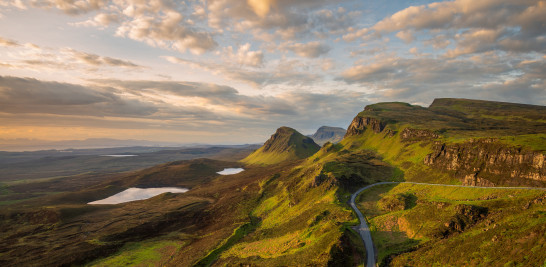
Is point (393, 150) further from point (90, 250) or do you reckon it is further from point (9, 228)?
point (9, 228)

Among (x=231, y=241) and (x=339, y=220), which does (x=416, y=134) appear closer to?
(x=339, y=220)

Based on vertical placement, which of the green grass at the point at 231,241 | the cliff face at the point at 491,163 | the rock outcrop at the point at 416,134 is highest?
the rock outcrop at the point at 416,134

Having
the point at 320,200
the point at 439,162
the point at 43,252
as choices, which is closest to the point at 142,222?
the point at 43,252

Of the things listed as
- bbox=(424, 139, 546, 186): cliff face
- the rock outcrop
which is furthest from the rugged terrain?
the rock outcrop

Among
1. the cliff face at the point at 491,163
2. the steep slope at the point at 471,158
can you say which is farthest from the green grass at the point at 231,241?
the cliff face at the point at 491,163

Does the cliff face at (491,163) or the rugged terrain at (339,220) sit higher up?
the cliff face at (491,163)

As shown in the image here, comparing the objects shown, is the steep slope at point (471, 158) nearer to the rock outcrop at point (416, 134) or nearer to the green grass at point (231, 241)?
the rock outcrop at point (416, 134)
